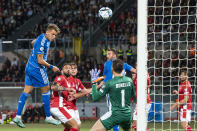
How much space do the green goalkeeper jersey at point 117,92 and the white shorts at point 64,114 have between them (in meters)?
1.64

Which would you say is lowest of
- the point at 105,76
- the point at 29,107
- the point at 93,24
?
the point at 29,107

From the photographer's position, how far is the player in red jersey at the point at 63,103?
8.23 meters

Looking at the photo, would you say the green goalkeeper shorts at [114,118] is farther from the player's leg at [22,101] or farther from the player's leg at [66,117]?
the player's leg at [22,101]

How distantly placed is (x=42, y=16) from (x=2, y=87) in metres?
6.30

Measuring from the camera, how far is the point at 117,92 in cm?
677

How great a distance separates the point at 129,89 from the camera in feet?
22.5

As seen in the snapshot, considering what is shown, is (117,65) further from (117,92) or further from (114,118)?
(114,118)

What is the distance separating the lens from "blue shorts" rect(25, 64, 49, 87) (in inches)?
344

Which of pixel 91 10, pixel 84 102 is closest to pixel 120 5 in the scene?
pixel 91 10

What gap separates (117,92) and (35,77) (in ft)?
8.28

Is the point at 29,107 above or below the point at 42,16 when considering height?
below

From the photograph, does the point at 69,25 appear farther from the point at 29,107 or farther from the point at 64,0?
the point at 29,107

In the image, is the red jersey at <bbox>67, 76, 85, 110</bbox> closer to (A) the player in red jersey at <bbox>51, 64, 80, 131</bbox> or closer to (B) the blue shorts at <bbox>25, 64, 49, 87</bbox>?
(A) the player in red jersey at <bbox>51, 64, 80, 131</bbox>

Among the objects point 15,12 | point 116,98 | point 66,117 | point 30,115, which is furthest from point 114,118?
point 15,12
